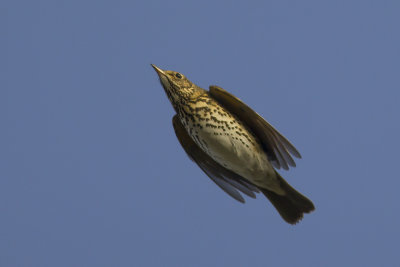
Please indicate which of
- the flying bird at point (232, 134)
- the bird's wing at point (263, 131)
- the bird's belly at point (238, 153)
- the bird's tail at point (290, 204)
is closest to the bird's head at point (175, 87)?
the flying bird at point (232, 134)

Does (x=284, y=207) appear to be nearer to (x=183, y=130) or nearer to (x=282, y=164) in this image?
(x=282, y=164)

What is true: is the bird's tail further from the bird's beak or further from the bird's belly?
the bird's beak

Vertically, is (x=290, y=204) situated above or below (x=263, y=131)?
below

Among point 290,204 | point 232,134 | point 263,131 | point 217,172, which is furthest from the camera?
point 217,172

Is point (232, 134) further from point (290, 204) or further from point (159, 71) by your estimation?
point (290, 204)

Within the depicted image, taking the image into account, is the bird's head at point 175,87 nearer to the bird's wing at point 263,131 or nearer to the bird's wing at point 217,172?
the bird's wing at point 263,131

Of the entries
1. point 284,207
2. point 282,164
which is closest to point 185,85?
point 282,164

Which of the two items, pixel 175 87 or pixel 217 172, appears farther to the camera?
pixel 217 172

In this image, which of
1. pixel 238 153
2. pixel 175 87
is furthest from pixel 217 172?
pixel 175 87

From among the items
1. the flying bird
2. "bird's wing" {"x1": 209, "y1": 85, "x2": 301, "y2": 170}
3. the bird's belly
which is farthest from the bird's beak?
the bird's belly
